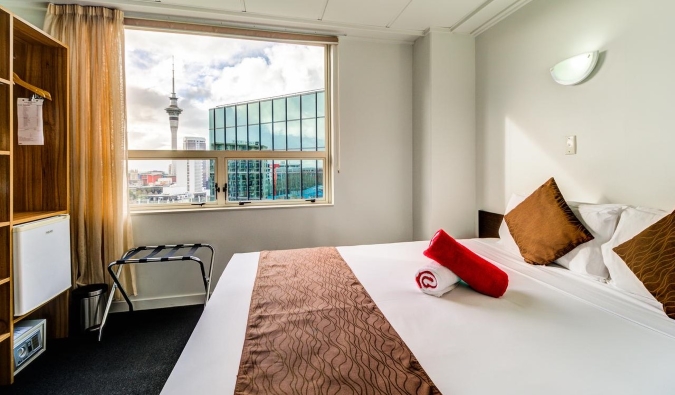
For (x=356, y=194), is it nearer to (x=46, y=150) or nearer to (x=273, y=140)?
(x=273, y=140)

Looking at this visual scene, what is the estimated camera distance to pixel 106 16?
223 cm

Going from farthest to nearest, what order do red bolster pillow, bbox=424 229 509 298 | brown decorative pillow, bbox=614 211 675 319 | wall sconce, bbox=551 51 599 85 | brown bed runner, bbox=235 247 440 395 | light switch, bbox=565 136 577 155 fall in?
light switch, bbox=565 136 577 155 < wall sconce, bbox=551 51 599 85 < red bolster pillow, bbox=424 229 509 298 < brown decorative pillow, bbox=614 211 675 319 < brown bed runner, bbox=235 247 440 395

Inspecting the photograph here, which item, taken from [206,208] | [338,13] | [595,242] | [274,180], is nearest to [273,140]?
[274,180]

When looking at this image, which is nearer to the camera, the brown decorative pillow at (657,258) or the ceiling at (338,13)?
the brown decorative pillow at (657,258)

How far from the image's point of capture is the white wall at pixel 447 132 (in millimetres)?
2666

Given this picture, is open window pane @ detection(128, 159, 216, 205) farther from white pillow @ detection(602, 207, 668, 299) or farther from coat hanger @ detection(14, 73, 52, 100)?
white pillow @ detection(602, 207, 668, 299)

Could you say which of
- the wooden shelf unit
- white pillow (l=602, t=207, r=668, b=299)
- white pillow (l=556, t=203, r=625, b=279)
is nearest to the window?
the wooden shelf unit

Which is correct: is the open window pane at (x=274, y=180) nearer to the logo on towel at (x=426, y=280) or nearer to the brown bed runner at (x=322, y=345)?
the brown bed runner at (x=322, y=345)

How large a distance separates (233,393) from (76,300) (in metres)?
2.22

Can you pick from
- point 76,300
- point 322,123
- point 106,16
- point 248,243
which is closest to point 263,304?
point 248,243

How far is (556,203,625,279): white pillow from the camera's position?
1.50 m

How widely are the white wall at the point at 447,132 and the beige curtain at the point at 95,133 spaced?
2.61m

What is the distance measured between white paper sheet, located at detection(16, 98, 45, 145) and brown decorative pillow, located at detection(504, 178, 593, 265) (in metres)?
3.27

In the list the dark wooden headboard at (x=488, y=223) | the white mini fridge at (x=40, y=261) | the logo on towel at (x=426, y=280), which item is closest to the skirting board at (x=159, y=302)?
the white mini fridge at (x=40, y=261)
